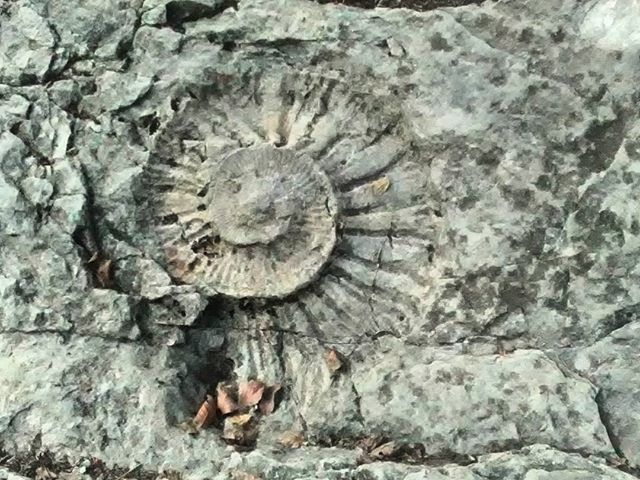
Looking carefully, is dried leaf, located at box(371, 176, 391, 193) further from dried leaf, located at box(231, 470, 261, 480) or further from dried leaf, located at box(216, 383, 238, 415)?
dried leaf, located at box(231, 470, 261, 480)

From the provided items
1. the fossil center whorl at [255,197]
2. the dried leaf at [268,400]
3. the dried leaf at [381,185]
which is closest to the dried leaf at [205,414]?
the dried leaf at [268,400]

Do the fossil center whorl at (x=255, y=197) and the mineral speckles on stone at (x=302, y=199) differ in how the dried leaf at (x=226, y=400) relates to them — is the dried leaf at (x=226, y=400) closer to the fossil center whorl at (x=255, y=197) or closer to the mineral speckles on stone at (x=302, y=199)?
the mineral speckles on stone at (x=302, y=199)

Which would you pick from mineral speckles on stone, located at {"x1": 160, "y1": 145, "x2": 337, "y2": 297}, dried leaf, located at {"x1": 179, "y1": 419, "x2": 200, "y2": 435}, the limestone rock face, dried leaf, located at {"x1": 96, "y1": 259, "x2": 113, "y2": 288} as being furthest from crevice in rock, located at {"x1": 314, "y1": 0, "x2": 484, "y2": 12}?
dried leaf, located at {"x1": 179, "y1": 419, "x2": 200, "y2": 435}

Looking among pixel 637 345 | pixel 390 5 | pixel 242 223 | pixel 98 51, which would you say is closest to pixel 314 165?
pixel 242 223

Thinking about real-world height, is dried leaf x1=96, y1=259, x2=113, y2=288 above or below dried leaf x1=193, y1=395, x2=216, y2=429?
above

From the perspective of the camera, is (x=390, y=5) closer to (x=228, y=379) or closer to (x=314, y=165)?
(x=314, y=165)

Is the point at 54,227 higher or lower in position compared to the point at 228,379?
higher

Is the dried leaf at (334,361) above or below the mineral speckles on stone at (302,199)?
below
